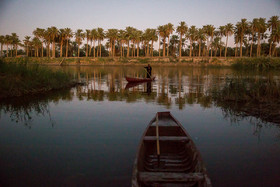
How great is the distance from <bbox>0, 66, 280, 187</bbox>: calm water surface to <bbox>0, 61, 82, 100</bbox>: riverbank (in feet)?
5.87

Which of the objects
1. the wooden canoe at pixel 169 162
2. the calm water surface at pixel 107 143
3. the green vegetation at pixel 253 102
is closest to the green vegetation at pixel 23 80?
the calm water surface at pixel 107 143

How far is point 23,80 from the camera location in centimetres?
1481

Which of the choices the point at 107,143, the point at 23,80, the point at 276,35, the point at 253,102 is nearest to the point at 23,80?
the point at 23,80

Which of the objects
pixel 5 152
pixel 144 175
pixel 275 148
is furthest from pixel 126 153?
pixel 275 148

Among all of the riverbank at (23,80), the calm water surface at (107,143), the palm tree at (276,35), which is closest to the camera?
the calm water surface at (107,143)

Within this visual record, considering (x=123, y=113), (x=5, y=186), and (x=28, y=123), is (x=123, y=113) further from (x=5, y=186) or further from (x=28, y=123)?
(x=5, y=186)

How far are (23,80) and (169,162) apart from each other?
13.7 meters

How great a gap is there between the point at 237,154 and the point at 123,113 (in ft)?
19.6

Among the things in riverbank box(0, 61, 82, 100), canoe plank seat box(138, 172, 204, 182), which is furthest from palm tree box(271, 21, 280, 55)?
canoe plank seat box(138, 172, 204, 182)

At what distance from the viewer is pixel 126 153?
19.8ft

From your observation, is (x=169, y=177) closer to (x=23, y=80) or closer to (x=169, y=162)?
(x=169, y=162)

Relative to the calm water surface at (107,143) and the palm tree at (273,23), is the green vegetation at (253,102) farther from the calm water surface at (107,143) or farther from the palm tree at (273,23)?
the palm tree at (273,23)

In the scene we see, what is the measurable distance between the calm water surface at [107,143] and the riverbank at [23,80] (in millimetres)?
1788

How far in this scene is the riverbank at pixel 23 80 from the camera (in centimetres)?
1351
